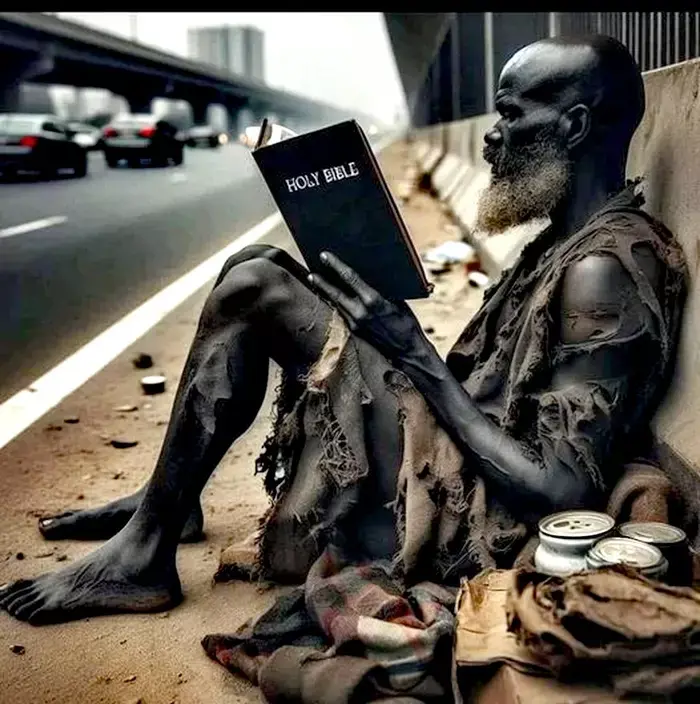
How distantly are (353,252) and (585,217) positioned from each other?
57 centimetres

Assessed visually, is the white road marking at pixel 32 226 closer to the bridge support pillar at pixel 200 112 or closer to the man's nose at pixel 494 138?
the man's nose at pixel 494 138

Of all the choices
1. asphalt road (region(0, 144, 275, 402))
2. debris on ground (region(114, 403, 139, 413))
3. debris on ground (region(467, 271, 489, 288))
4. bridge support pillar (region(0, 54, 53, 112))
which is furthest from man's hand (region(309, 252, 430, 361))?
bridge support pillar (region(0, 54, 53, 112))

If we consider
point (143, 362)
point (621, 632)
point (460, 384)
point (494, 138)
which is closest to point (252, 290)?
point (460, 384)

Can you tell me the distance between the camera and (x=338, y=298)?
274 centimetres

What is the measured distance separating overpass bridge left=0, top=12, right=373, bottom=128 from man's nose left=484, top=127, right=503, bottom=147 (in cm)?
1577

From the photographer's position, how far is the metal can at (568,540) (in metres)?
2.32

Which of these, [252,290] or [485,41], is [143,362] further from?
[485,41]

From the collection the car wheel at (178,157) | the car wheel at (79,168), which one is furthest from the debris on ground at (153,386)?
the car wheel at (178,157)

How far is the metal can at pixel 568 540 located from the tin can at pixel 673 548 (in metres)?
0.06

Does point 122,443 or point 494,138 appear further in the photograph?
point 122,443

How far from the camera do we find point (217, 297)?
3029mm

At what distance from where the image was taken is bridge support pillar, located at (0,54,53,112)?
38.0 metres

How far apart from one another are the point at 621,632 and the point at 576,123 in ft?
4.22

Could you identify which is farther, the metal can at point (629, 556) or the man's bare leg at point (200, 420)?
the man's bare leg at point (200, 420)
